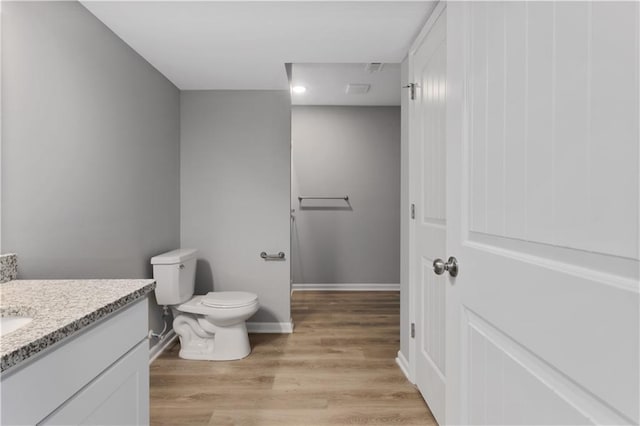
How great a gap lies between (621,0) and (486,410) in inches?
33.7

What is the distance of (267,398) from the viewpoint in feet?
6.93

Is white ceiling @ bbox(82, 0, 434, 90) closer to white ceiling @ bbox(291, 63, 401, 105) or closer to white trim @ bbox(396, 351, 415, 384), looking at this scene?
white ceiling @ bbox(291, 63, 401, 105)

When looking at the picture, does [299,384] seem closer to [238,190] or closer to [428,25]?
[238,190]

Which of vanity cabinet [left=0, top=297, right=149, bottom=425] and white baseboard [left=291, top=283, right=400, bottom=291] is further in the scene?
white baseboard [left=291, top=283, right=400, bottom=291]

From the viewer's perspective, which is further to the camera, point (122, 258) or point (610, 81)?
point (122, 258)

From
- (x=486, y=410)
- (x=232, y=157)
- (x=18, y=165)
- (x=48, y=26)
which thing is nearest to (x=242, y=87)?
(x=232, y=157)

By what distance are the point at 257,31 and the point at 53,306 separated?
1.73 m

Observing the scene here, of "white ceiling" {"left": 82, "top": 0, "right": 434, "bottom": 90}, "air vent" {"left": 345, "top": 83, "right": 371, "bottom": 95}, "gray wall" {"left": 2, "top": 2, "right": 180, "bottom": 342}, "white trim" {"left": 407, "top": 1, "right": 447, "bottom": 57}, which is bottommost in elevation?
"gray wall" {"left": 2, "top": 2, "right": 180, "bottom": 342}

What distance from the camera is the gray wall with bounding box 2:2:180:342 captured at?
147cm

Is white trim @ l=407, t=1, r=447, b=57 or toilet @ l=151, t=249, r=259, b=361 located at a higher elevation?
white trim @ l=407, t=1, r=447, b=57

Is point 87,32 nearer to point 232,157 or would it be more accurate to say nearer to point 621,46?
point 232,157

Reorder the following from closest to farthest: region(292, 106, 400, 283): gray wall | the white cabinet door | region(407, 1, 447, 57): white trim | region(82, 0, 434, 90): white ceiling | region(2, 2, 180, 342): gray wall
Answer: the white cabinet door
region(2, 2, 180, 342): gray wall
region(407, 1, 447, 57): white trim
region(82, 0, 434, 90): white ceiling
region(292, 106, 400, 283): gray wall

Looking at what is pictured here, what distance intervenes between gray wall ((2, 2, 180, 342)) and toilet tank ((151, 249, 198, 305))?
0.09 m

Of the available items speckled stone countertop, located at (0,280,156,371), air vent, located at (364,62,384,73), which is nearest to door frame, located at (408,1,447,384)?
air vent, located at (364,62,384,73)
